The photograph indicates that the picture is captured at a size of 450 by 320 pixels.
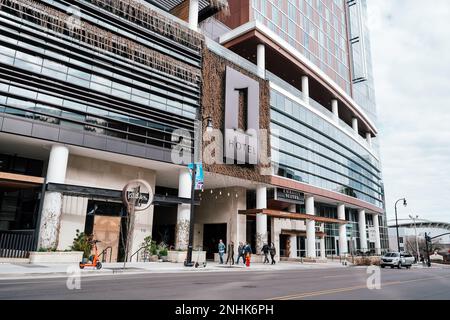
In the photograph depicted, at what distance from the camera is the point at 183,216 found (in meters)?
28.6

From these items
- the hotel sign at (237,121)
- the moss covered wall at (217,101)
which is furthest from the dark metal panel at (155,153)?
A: the hotel sign at (237,121)

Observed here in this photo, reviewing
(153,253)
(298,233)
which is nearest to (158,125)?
(153,253)

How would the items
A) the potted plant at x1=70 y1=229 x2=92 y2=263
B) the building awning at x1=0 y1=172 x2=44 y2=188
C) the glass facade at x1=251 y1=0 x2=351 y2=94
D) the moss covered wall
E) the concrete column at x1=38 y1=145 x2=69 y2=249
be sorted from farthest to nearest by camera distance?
the glass facade at x1=251 y1=0 x2=351 y2=94
the moss covered wall
the potted plant at x1=70 y1=229 x2=92 y2=263
the concrete column at x1=38 y1=145 x2=69 y2=249
the building awning at x1=0 y1=172 x2=44 y2=188

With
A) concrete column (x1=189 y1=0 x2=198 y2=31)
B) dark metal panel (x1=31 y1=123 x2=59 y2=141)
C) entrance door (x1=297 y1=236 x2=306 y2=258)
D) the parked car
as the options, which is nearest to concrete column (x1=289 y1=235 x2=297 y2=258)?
entrance door (x1=297 y1=236 x2=306 y2=258)

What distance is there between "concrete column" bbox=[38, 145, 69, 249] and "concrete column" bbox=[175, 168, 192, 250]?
920 centimetres

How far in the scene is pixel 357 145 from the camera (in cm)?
5856

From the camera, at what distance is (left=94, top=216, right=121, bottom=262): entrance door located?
26.9m

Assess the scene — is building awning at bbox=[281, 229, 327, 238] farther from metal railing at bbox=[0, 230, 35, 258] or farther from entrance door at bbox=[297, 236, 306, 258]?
metal railing at bbox=[0, 230, 35, 258]

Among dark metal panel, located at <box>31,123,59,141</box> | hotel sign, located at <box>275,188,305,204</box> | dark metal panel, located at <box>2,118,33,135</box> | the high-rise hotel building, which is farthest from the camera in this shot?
hotel sign, located at <box>275,188,305,204</box>

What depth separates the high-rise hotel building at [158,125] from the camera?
22406mm

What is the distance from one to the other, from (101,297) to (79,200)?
769 inches

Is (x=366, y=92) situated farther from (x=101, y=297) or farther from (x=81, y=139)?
(x=101, y=297)

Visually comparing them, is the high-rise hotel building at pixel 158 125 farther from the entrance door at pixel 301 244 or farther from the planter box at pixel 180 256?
the planter box at pixel 180 256

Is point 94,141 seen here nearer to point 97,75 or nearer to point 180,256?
point 97,75
